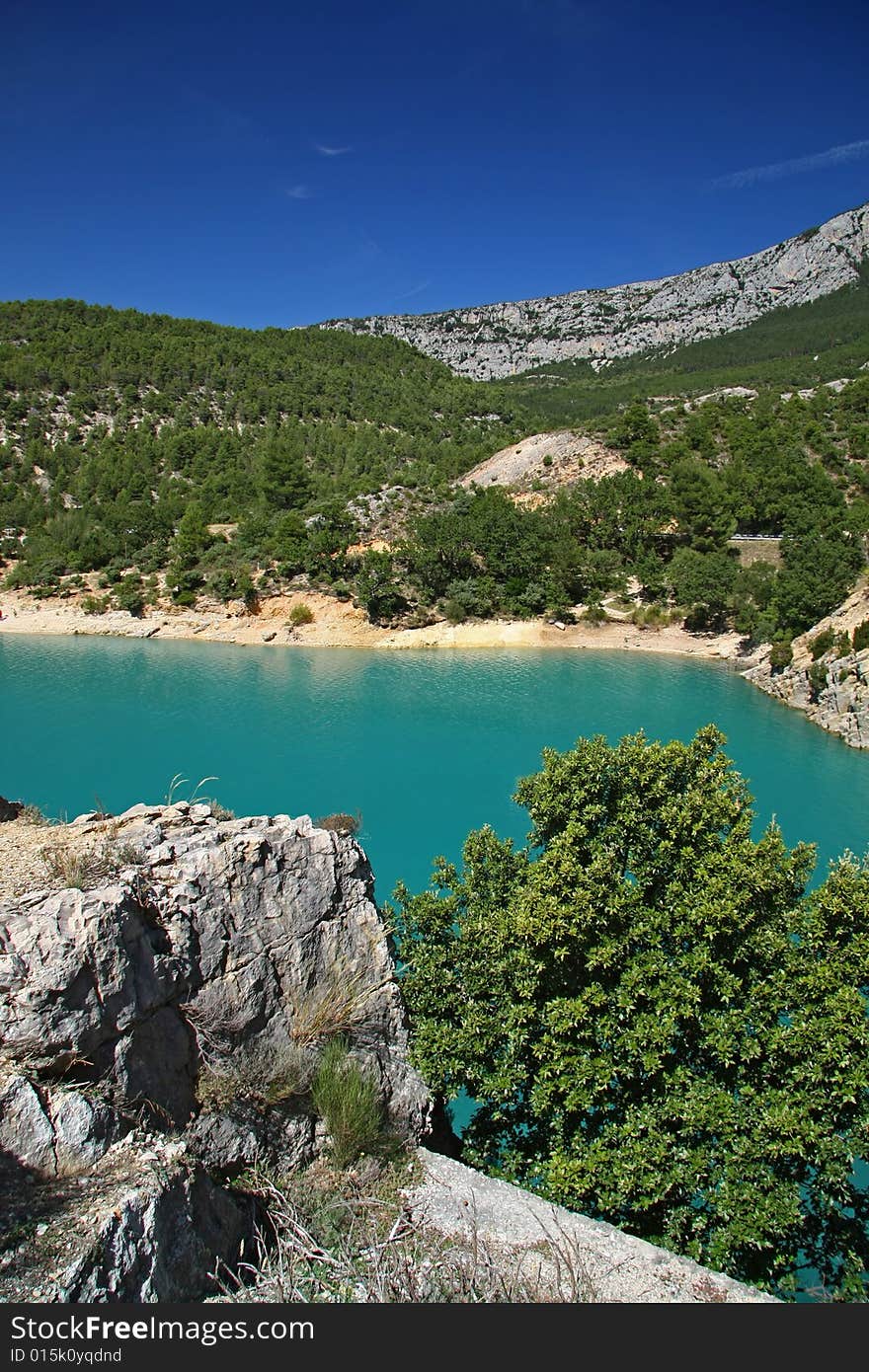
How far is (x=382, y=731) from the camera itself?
25.6 meters

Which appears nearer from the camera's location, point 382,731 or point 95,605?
point 382,731

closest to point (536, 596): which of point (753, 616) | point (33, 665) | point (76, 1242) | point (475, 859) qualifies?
point (753, 616)

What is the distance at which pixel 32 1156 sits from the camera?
18.2 feet

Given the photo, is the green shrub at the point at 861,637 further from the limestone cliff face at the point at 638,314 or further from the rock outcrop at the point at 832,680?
the limestone cliff face at the point at 638,314

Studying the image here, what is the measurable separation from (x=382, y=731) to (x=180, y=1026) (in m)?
18.4

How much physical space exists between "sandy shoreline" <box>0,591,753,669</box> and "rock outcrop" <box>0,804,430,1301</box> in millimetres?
31699

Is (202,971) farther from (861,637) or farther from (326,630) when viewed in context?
(326,630)

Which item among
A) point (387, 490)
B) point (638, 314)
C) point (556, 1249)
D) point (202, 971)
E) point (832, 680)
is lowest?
point (556, 1249)

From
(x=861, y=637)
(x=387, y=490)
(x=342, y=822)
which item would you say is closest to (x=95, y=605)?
(x=387, y=490)

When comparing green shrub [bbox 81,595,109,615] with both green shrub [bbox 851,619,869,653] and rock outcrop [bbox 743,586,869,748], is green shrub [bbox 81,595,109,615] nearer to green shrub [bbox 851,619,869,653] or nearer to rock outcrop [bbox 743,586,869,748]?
rock outcrop [bbox 743,586,869,748]

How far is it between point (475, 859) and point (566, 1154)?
345 centimetres

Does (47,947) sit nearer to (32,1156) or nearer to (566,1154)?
(32,1156)

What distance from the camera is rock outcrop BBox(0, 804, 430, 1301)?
18.2ft

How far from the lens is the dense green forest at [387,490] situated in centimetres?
4234
